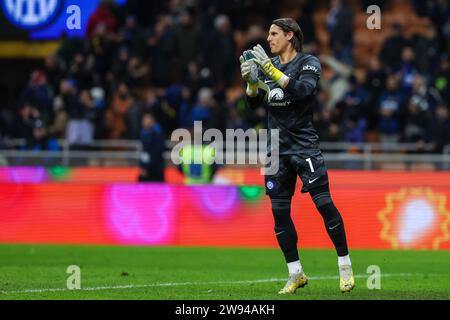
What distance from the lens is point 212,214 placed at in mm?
19328

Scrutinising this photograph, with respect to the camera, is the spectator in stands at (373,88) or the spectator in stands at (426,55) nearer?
the spectator in stands at (373,88)

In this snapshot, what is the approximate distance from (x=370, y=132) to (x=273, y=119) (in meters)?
12.9

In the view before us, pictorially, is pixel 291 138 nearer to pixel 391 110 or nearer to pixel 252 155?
pixel 252 155

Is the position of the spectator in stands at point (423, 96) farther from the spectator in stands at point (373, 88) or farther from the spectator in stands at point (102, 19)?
the spectator in stands at point (102, 19)

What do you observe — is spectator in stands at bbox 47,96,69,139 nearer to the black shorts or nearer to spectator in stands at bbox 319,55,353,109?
spectator in stands at bbox 319,55,353,109

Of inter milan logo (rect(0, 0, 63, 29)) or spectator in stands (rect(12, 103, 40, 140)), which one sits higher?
inter milan logo (rect(0, 0, 63, 29))

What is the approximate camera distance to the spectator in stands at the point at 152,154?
2180cm

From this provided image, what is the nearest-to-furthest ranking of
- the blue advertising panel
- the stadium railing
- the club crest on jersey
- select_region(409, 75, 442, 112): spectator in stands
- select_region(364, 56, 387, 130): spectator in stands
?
1. the club crest on jersey
2. the stadium railing
3. select_region(409, 75, 442, 112): spectator in stands
4. select_region(364, 56, 387, 130): spectator in stands
5. the blue advertising panel

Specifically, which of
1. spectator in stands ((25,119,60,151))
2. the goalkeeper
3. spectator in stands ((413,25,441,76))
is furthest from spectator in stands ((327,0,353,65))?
the goalkeeper

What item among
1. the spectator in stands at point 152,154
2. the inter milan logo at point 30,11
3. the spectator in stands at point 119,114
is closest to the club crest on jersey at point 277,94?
the spectator in stands at point 152,154

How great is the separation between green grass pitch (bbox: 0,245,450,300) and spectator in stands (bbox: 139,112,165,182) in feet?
11.2

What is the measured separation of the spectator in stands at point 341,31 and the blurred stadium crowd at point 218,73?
0.03m

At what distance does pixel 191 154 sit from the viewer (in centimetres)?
2180

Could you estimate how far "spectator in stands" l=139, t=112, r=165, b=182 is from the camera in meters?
21.8
